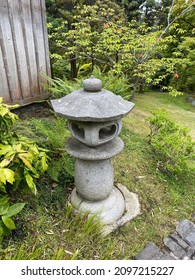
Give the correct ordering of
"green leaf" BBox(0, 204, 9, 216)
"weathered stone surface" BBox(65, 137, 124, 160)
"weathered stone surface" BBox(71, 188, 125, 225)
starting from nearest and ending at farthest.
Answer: "green leaf" BBox(0, 204, 9, 216) < "weathered stone surface" BBox(65, 137, 124, 160) < "weathered stone surface" BBox(71, 188, 125, 225)

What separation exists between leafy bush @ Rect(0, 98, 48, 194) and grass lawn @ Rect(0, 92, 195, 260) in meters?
0.48

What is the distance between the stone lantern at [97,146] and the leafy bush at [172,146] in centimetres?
91

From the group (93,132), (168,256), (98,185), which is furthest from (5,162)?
(168,256)

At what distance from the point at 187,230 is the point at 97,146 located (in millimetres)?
1510

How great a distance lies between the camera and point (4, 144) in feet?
6.33

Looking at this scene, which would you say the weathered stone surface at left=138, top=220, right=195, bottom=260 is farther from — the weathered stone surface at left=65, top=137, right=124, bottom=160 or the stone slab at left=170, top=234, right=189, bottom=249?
the weathered stone surface at left=65, top=137, right=124, bottom=160

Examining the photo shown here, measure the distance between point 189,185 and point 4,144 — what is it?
273 cm

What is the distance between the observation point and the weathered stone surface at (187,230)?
252cm

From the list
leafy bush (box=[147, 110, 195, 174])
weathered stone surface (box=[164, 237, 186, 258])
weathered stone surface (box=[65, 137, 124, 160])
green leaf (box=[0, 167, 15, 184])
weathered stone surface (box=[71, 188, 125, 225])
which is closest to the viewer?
green leaf (box=[0, 167, 15, 184])

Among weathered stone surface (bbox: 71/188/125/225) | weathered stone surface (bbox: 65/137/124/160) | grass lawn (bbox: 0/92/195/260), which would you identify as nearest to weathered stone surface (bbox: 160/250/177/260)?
grass lawn (bbox: 0/92/195/260)

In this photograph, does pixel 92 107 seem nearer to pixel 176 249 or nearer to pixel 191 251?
pixel 176 249

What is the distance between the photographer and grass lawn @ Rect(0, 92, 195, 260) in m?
2.05
